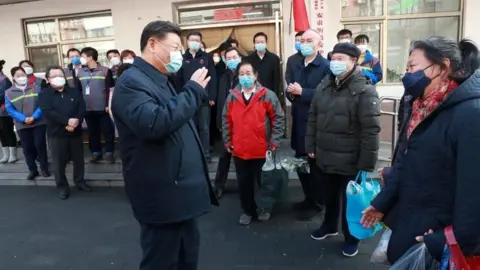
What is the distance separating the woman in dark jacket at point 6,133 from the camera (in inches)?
254

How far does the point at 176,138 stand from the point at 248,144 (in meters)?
1.85

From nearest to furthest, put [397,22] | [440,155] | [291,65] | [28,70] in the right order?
[440,155] → [291,65] → [28,70] → [397,22]

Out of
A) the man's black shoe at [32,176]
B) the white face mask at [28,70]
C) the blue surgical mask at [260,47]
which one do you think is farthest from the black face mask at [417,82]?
the white face mask at [28,70]

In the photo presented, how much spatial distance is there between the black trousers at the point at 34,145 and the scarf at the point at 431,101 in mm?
5662

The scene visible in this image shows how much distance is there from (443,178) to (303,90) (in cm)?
251

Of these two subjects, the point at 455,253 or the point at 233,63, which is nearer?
the point at 455,253

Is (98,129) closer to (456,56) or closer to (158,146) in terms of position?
(158,146)

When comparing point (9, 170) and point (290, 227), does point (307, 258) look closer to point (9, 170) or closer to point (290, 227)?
point (290, 227)

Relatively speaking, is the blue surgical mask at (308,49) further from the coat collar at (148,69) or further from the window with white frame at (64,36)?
the window with white frame at (64,36)

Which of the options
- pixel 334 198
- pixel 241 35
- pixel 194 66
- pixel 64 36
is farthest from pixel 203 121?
pixel 64 36

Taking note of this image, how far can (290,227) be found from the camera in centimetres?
397

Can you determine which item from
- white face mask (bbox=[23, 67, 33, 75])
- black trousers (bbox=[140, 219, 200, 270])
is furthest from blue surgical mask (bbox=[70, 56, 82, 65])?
black trousers (bbox=[140, 219, 200, 270])

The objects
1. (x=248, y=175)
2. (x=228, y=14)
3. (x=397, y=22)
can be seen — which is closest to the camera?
(x=248, y=175)

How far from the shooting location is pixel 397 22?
673 centimetres
